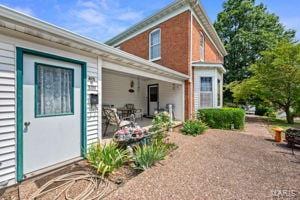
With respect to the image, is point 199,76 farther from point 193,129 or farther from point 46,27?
point 46,27

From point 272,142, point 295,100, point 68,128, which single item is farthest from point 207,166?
point 295,100

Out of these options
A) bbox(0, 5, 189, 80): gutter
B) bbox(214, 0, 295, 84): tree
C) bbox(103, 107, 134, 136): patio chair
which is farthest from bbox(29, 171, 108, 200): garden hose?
bbox(214, 0, 295, 84): tree

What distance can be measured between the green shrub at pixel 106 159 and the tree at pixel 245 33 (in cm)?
2221

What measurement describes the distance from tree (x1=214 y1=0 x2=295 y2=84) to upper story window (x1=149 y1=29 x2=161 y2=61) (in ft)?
44.6

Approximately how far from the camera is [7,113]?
3.76m

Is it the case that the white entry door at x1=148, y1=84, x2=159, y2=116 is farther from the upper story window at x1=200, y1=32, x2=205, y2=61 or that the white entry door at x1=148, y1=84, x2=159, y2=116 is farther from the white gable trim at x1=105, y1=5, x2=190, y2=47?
the white gable trim at x1=105, y1=5, x2=190, y2=47

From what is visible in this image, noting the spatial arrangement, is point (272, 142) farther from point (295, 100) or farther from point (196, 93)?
point (295, 100)

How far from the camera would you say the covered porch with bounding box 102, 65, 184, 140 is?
11523 mm

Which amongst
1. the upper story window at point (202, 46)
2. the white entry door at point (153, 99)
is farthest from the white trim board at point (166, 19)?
the white entry door at point (153, 99)

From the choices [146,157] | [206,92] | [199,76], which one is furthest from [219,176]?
[199,76]

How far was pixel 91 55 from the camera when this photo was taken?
18.1 ft

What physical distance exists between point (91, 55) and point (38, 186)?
333 cm

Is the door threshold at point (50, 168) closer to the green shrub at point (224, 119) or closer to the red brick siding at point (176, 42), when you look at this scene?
the green shrub at point (224, 119)

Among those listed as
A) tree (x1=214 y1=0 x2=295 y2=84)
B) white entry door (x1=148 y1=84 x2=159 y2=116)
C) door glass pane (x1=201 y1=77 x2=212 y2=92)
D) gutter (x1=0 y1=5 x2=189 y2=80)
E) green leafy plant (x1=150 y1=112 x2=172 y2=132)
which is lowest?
green leafy plant (x1=150 y1=112 x2=172 y2=132)
